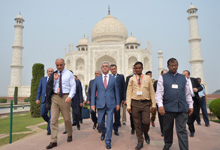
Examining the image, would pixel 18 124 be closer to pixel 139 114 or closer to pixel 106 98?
pixel 106 98

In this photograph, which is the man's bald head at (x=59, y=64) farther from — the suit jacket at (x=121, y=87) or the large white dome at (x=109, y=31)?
the large white dome at (x=109, y=31)

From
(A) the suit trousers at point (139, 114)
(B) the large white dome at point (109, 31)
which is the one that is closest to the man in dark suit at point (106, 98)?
(A) the suit trousers at point (139, 114)

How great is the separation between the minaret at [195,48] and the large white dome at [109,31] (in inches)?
504

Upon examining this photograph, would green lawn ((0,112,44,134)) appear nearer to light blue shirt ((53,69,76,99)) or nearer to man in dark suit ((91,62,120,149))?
light blue shirt ((53,69,76,99))

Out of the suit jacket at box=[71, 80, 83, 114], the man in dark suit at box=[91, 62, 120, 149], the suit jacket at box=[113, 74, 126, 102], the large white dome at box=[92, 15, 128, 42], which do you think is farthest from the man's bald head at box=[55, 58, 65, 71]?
the large white dome at box=[92, 15, 128, 42]

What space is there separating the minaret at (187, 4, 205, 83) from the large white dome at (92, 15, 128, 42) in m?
12.8

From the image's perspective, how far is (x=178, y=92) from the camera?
2730 millimetres

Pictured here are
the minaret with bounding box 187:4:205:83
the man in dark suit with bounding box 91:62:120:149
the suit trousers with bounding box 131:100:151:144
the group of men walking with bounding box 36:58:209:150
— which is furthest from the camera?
the minaret with bounding box 187:4:205:83

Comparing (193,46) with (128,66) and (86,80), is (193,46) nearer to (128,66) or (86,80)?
(128,66)

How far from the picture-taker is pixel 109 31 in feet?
110

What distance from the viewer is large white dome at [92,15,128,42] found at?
33.4 m

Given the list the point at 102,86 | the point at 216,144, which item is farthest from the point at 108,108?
the point at 216,144

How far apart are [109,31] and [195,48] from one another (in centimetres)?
1570

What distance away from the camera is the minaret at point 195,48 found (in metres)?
26.5
